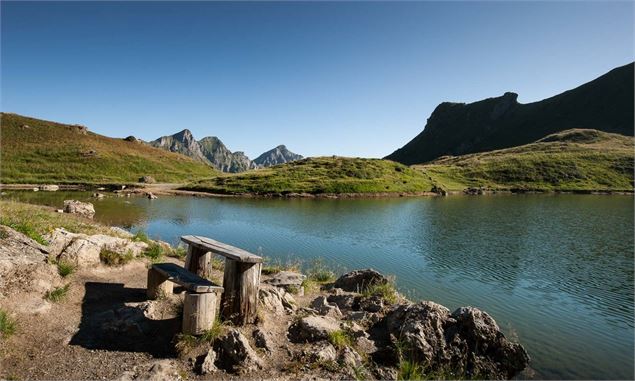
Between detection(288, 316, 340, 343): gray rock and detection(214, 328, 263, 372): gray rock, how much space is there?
5.93 ft

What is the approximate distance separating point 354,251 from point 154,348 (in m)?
23.0

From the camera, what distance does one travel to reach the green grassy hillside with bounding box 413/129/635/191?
123 meters

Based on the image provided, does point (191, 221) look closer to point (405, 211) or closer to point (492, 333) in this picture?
point (405, 211)

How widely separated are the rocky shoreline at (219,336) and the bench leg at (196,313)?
0.79 ft

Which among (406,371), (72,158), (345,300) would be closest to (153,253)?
(345,300)

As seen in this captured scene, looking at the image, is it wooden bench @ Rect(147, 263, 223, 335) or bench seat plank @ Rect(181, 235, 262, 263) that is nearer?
wooden bench @ Rect(147, 263, 223, 335)

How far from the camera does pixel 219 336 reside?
10.2 m

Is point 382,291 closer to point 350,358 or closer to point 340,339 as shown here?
point 340,339

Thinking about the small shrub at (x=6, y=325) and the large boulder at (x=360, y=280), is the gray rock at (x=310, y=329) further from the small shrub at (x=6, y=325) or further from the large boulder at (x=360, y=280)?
the small shrub at (x=6, y=325)

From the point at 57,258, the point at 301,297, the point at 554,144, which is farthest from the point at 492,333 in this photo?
the point at 554,144

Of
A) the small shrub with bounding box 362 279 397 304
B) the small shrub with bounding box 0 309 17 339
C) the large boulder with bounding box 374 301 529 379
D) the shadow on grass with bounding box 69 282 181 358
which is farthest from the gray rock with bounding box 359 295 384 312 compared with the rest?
the small shrub with bounding box 0 309 17 339

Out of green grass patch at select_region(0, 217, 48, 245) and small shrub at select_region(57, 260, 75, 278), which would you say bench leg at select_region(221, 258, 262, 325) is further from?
green grass patch at select_region(0, 217, 48, 245)

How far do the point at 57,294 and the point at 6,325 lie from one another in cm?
224

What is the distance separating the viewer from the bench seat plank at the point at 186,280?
33.9 ft
